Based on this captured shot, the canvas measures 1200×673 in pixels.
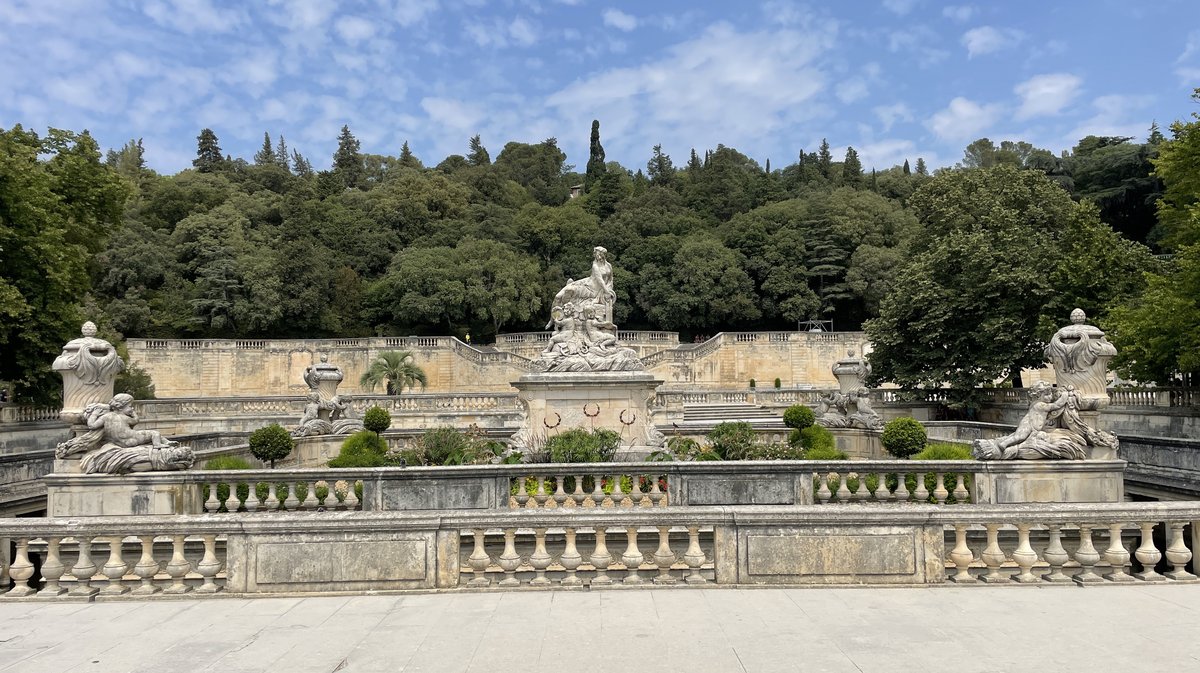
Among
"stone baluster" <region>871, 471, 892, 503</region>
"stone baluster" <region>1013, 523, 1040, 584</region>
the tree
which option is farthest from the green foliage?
"stone baluster" <region>1013, 523, 1040, 584</region>

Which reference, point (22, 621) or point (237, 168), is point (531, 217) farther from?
point (22, 621)

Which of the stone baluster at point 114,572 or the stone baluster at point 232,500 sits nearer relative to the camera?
the stone baluster at point 114,572

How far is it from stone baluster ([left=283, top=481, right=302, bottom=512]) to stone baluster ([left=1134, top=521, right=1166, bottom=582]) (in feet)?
32.1

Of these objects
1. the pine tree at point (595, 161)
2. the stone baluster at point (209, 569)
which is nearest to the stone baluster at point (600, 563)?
the stone baluster at point (209, 569)

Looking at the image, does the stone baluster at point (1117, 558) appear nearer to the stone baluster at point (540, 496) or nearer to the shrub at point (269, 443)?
the stone baluster at point (540, 496)

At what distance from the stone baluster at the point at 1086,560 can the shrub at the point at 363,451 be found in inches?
422

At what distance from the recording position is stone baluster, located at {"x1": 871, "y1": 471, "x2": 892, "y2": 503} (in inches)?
415

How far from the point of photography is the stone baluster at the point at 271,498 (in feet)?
35.0

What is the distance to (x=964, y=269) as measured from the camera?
27.0m

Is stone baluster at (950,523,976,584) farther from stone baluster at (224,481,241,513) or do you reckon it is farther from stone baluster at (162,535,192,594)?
stone baluster at (224,481,241,513)

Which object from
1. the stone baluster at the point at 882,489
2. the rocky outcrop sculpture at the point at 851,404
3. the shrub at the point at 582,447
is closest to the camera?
the stone baluster at the point at 882,489

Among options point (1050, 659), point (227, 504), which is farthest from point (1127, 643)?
point (227, 504)

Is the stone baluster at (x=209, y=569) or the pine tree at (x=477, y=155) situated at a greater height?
the pine tree at (x=477, y=155)

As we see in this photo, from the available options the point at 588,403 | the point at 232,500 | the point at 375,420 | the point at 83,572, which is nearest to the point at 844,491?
the point at 588,403
